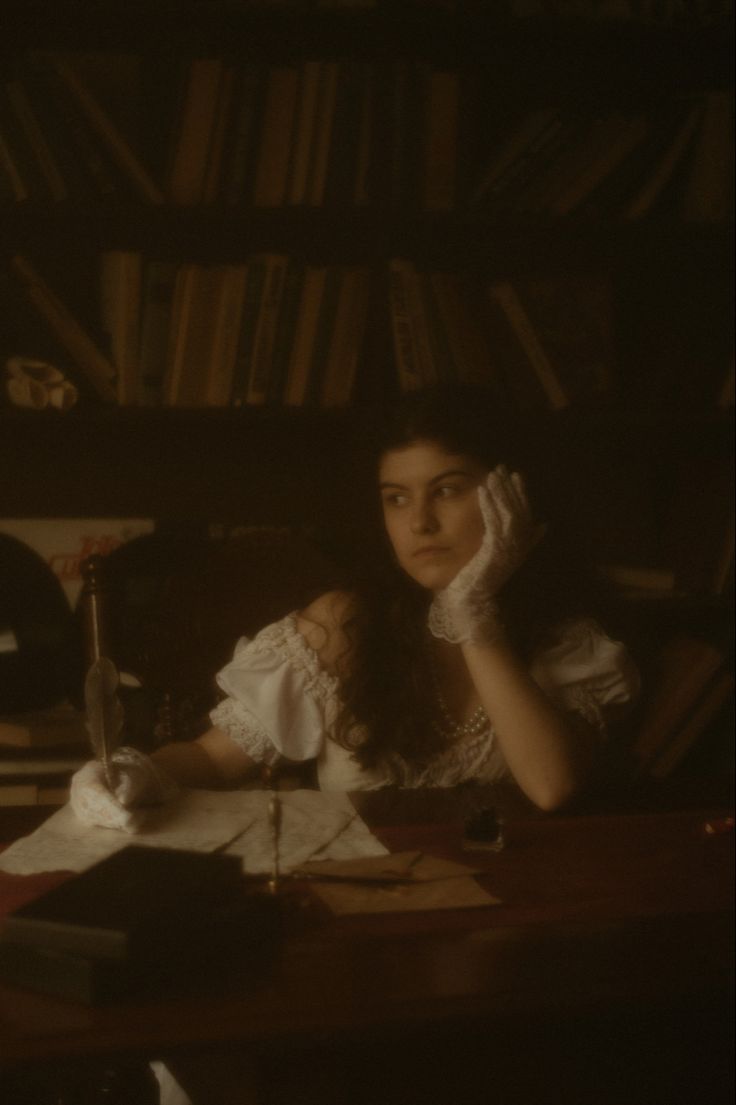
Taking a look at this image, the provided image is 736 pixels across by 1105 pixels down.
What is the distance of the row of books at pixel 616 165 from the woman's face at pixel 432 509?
2.10 feet

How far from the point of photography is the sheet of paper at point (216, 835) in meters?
0.97

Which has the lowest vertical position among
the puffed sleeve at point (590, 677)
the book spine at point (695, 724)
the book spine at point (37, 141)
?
the book spine at point (695, 724)

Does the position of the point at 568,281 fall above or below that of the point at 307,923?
above

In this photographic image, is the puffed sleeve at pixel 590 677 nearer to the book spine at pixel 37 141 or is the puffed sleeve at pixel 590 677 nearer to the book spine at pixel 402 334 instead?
the book spine at pixel 402 334

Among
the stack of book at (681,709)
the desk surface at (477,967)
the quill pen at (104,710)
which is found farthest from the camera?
the stack of book at (681,709)

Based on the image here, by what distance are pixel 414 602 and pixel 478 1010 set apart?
924mm

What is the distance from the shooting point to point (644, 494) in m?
2.19

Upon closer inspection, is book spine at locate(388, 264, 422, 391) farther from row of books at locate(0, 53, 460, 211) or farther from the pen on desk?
the pen on desk

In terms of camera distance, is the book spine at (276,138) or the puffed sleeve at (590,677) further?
the book spine at (276,138)

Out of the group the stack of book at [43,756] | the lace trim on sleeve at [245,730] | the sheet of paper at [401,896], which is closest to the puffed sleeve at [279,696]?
the lace trim on sleeve at [245,730]

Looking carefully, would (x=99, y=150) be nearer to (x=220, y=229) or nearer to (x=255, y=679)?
(x=220, y=229)

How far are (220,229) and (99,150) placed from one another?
22cm

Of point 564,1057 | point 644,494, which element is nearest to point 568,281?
point 644,494

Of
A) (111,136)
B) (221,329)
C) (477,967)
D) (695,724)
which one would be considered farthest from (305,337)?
(477,967)
